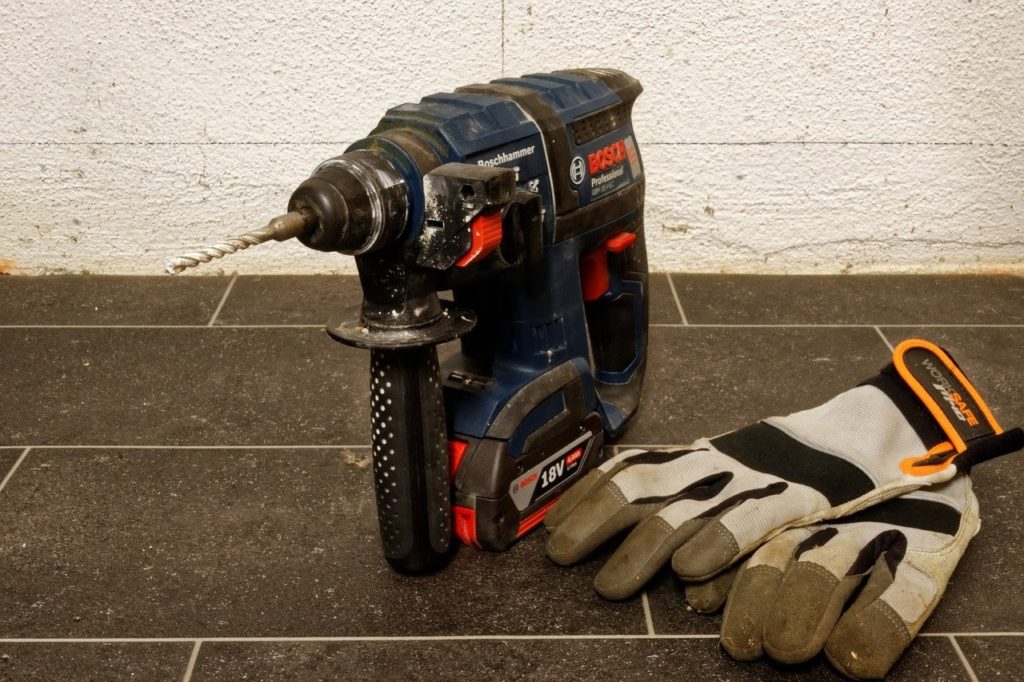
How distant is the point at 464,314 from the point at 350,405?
0.66 meters

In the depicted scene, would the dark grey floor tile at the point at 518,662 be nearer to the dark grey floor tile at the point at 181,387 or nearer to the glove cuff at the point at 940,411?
the glove cuff at the point at 940,411

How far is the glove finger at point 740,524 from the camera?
5.01ft

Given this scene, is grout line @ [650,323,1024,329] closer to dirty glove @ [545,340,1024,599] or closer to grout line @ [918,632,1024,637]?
dirty glove @ [545,340,1024,599]

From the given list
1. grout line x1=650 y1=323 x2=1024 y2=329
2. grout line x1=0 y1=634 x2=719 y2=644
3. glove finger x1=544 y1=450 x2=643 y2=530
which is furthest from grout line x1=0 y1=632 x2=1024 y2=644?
grout line x1=650 y1=323 x2=1024 y2=329

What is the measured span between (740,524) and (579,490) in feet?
0.94

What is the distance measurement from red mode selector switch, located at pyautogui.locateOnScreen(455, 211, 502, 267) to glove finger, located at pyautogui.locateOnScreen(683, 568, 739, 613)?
551 mm

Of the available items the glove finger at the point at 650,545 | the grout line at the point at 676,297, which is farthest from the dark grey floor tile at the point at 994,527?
the grout line at the point at 676,297

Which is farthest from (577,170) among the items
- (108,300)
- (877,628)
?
(108,300)

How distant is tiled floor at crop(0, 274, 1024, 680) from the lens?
4.94ft

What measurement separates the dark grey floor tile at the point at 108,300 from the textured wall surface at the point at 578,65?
2.5 inches

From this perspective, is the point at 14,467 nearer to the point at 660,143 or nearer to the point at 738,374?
the point at 738,374

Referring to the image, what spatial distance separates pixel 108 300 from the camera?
8.58 ft

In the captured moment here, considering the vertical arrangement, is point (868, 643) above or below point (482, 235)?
below

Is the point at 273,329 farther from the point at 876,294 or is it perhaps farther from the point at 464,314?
the point at 876,294
